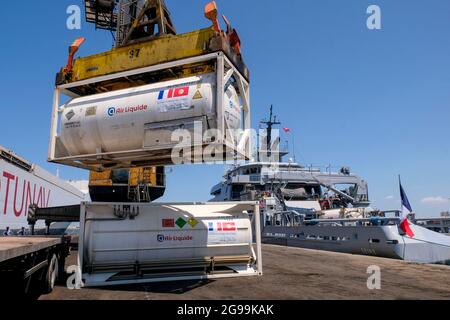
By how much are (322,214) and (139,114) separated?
16.8m

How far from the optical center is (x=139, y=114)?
6.89 metres

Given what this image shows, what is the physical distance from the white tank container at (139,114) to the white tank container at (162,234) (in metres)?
1.52

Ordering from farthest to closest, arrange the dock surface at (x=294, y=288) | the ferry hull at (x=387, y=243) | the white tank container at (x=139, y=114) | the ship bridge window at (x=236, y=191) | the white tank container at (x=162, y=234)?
the ship bridge window at (x=236, y=191)
the ferry hull at (x=387, y=243)
the white tank container at (x=162, y=234)
the white tank container at (x=139, y=114)
the dock surface at (x=294, y=288)

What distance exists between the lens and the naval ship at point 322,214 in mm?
13844

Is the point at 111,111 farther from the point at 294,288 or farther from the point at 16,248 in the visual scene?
the point at 294,288

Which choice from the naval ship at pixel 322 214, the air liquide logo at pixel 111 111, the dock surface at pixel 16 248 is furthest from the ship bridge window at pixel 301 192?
the dock surface at pixel 16 248

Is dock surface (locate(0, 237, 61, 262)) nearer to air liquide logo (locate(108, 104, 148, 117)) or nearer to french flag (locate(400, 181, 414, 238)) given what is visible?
air liquide logo (locate(108, 104, 148, 117))

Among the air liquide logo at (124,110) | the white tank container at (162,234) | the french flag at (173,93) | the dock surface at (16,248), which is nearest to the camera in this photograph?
the dock surface at (16,248)

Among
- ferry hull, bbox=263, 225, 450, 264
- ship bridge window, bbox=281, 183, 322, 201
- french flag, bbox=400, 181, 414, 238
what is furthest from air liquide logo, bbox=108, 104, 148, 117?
ship bridge window, bbox=281, 183, 322, 201

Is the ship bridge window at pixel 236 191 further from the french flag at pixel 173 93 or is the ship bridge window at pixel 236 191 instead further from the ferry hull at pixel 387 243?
the french flag at pixel 173 93

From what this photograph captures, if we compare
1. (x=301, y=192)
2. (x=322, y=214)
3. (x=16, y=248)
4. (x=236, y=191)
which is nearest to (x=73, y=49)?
(x=16, y=248)

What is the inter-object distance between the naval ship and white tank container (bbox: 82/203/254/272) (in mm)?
8520

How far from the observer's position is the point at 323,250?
17609 mm
